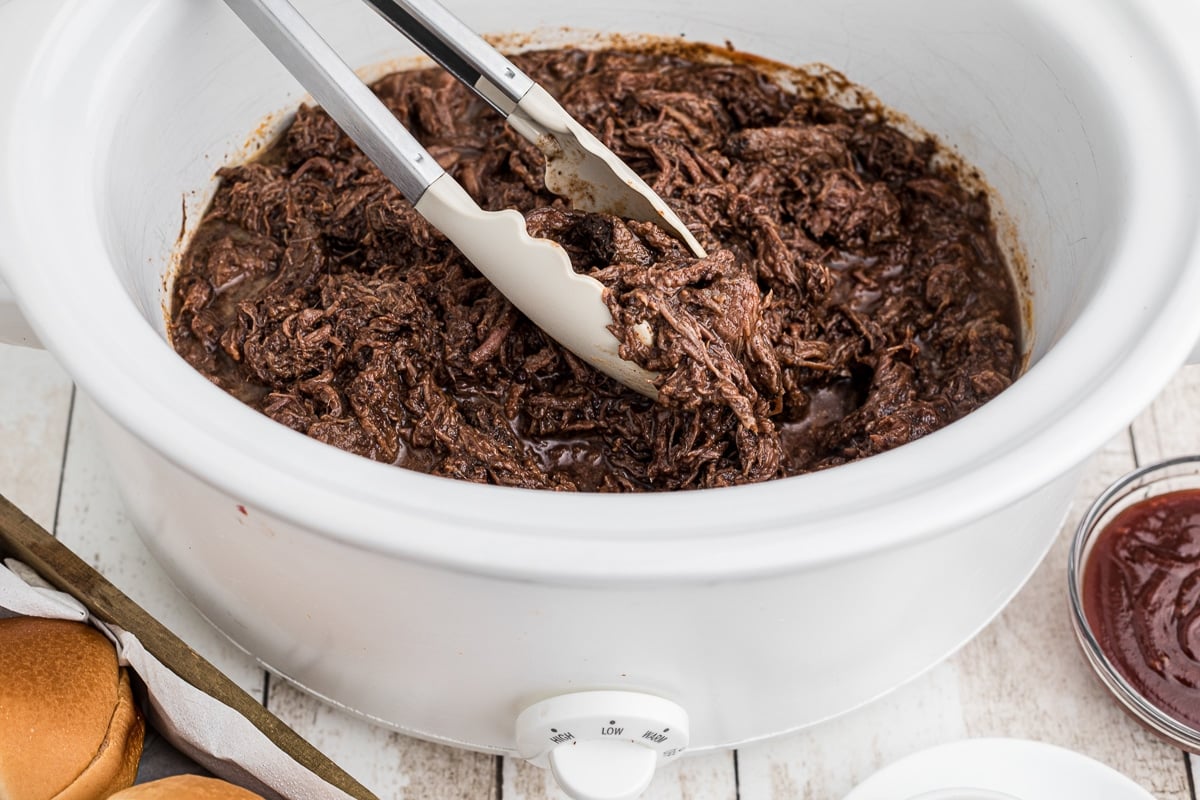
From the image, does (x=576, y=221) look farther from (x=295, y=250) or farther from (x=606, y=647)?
(x=606, y=647)

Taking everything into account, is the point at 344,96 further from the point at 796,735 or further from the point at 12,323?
the point at 796,735

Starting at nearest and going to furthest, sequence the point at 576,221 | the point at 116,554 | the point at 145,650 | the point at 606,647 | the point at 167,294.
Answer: the point at 606,647 < the point at 145,650 < the point at 576,221 < the point at 167,294 < the point at 116,554

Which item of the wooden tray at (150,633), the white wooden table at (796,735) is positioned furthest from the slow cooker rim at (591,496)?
the white wooden table at (796,735)

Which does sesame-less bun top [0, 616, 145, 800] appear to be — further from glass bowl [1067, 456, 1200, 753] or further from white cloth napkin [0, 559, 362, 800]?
glass bowl [1067, 456, 1200, 753]

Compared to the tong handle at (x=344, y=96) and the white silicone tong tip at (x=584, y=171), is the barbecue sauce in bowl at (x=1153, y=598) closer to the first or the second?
the white silicone tong tip at (x=584, y=171)

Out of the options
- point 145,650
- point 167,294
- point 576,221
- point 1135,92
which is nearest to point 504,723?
point 145,650

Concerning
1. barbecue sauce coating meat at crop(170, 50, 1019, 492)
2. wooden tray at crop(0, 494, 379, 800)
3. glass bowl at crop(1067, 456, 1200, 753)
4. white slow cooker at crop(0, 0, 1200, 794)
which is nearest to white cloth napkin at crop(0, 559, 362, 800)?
wooden tray at crop(0, 494, 379, 800)
